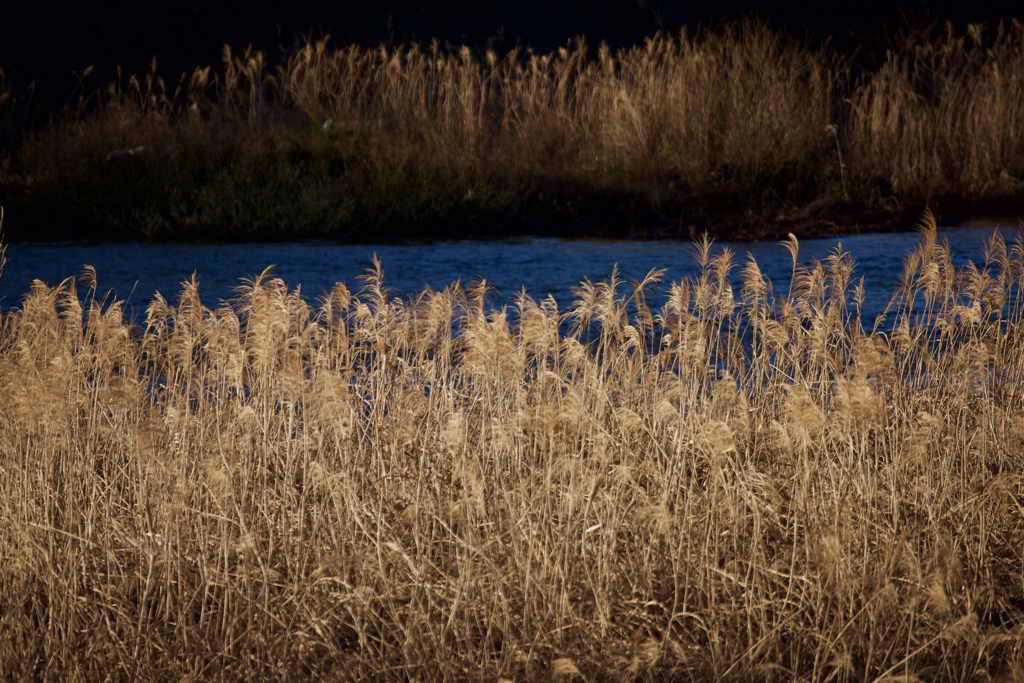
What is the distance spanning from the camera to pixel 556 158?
10234 mm

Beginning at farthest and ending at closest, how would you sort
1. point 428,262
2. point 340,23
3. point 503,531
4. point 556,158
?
point 340,23
point 556,158
point 428,262
point 503,531

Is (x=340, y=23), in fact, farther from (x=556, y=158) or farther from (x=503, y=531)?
(x=503, y=531)

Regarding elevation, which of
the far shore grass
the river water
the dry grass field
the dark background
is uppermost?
the dark background

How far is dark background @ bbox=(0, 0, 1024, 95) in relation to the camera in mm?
15477

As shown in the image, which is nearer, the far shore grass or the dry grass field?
the dry grass field

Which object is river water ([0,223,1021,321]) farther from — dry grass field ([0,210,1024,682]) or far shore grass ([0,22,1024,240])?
dry grass field ([0,210,1024,682])

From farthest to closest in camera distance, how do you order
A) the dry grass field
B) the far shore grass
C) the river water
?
the far shore grass
the river water
the dry grass field

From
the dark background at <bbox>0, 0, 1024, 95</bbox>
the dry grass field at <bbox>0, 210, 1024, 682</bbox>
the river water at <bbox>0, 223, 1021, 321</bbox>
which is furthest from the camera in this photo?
the dark background at <bbox>0, 0, 1024, 95</bbox>

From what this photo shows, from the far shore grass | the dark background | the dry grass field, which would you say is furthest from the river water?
the dark background

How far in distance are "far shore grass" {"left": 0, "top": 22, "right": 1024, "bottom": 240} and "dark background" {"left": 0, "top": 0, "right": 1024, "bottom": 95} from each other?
435cm

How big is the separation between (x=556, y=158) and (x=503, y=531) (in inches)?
293

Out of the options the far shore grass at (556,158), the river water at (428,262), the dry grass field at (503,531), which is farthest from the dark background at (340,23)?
the dry grass field at (503,531)

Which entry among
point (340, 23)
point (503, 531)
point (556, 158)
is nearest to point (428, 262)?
point (556, 158)

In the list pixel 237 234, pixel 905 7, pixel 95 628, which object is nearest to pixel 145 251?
pixel 237 234
